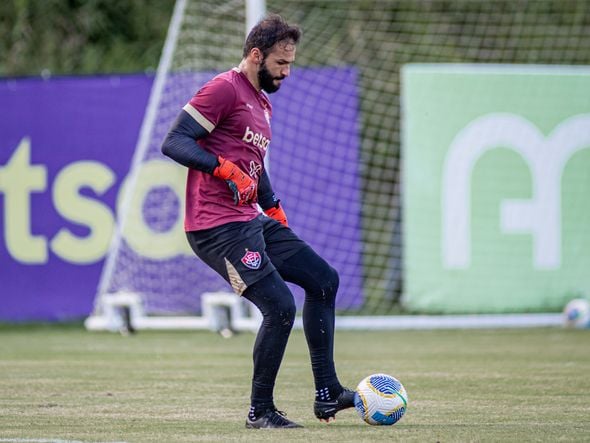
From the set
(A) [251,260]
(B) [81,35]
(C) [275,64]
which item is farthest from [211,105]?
(B) [81,35]

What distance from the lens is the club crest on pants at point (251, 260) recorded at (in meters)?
6.61

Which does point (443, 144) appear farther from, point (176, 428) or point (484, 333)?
point (176, 428)

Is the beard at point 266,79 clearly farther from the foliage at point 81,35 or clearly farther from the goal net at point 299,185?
the foliage at point 81,35

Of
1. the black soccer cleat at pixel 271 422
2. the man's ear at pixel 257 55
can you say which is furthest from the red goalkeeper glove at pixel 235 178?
the black soccer cleat at pixel 271 422

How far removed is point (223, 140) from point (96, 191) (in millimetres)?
7628

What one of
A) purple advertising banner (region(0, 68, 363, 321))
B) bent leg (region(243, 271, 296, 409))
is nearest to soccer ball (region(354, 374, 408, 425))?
bent leg (region(243, 271, 296, 409))

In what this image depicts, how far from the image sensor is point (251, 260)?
260 inches

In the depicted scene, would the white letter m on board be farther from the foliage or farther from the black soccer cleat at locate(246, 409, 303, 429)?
the black soccer cleat at locate(246, 409, 303, 429)

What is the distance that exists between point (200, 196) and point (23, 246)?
25.5 ft

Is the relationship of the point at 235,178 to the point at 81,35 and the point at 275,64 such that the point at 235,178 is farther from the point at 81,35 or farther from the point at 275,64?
the point at 81,35

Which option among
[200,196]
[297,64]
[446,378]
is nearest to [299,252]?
[200,196]

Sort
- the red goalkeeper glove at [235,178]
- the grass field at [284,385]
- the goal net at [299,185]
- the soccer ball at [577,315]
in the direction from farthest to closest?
the goal net at [299,185], the soccer ball at [577,315], the red goalkeeper glove at [235,178], the grass field at [284,385]

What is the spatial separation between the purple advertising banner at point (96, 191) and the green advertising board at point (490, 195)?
70cm

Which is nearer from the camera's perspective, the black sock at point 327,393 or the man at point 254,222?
the man at point 254,222
